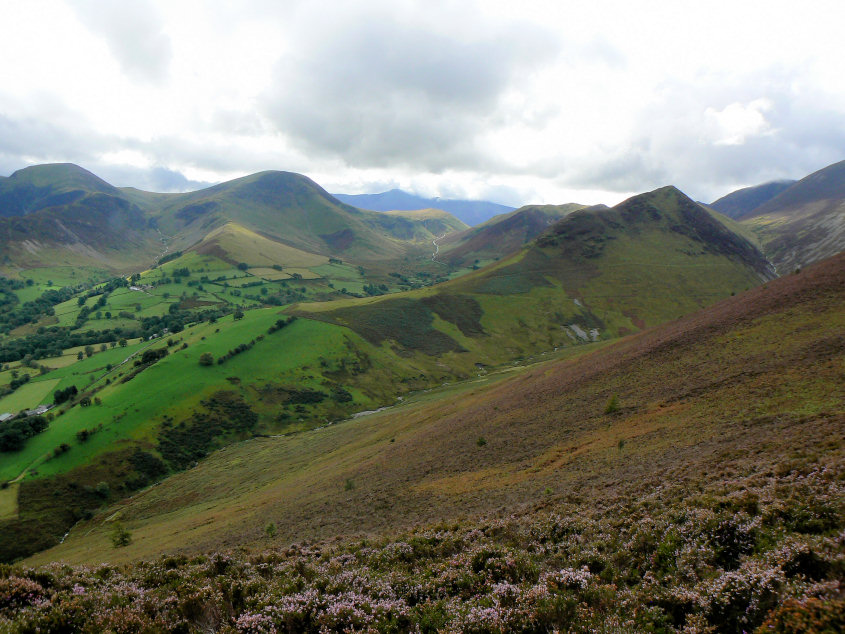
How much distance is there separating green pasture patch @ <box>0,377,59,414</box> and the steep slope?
3150 inches

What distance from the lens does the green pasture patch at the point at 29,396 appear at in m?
110

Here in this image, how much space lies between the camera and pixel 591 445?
1144 inches

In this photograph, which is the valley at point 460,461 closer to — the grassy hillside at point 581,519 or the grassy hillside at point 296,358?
the grassy hillside at point 581,519

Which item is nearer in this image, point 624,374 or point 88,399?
point 624,374

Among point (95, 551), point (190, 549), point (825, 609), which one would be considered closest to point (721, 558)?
point (825, 609)

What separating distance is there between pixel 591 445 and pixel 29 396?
15554 cm

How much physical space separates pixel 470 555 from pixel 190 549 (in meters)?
27.0

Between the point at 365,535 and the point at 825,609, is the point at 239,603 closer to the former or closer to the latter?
the point at 365,535

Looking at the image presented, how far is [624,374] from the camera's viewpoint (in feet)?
140

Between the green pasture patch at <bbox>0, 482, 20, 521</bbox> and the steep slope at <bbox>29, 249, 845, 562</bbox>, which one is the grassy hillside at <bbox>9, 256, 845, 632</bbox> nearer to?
the steep slope at <bbox>29, 249, 845, 562</bbox>

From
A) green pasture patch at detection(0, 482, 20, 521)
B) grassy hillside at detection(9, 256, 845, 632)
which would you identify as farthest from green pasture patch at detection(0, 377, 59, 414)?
grassy hillside at detection(9, 256, 845, 632)

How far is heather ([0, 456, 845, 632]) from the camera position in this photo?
7980 millimetres

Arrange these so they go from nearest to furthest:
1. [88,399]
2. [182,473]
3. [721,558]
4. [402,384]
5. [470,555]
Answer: [721,558]
[470,555]
[182,473]
[88,399]
[402,384]

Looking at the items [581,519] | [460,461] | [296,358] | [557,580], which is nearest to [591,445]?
[460,461]
